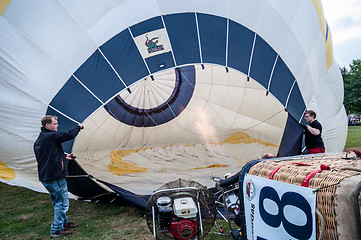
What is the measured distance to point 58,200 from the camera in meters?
2.89

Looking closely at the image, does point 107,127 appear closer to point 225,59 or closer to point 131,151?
point 131,151

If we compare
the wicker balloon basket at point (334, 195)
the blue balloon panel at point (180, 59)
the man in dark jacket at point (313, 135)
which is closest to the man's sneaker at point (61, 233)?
the blue balloon panel at point (180, 59)

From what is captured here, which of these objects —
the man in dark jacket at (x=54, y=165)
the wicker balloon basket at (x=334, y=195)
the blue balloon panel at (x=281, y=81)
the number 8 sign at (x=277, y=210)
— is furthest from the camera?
Result: the blue balloon panel at (x=281, y=81)

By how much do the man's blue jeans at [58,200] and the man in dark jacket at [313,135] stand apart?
312cm

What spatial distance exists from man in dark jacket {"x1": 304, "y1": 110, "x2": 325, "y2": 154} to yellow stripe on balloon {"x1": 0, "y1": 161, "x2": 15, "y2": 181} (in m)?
4.13

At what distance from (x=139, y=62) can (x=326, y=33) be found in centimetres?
370

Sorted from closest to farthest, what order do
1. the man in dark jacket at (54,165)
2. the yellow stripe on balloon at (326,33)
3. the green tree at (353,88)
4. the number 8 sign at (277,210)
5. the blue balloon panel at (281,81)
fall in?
the number 8 sign at (277,210), the man in dark jacket at (54,165), the blue balloon panel at (281,81), the yellow stripe on balloon at (326,33), the green tree at (353,88)

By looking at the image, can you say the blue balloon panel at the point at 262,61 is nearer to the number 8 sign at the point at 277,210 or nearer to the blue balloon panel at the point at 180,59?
the blue balloon panel at the point at 180,59

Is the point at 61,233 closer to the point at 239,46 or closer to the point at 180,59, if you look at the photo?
the point at 180,59

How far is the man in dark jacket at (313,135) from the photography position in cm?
372

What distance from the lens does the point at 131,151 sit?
6383 millimetres

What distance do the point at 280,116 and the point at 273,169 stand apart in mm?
4581

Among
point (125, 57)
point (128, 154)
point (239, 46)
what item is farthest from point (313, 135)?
point (128, 154)

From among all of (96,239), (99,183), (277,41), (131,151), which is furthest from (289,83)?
(131,151)
